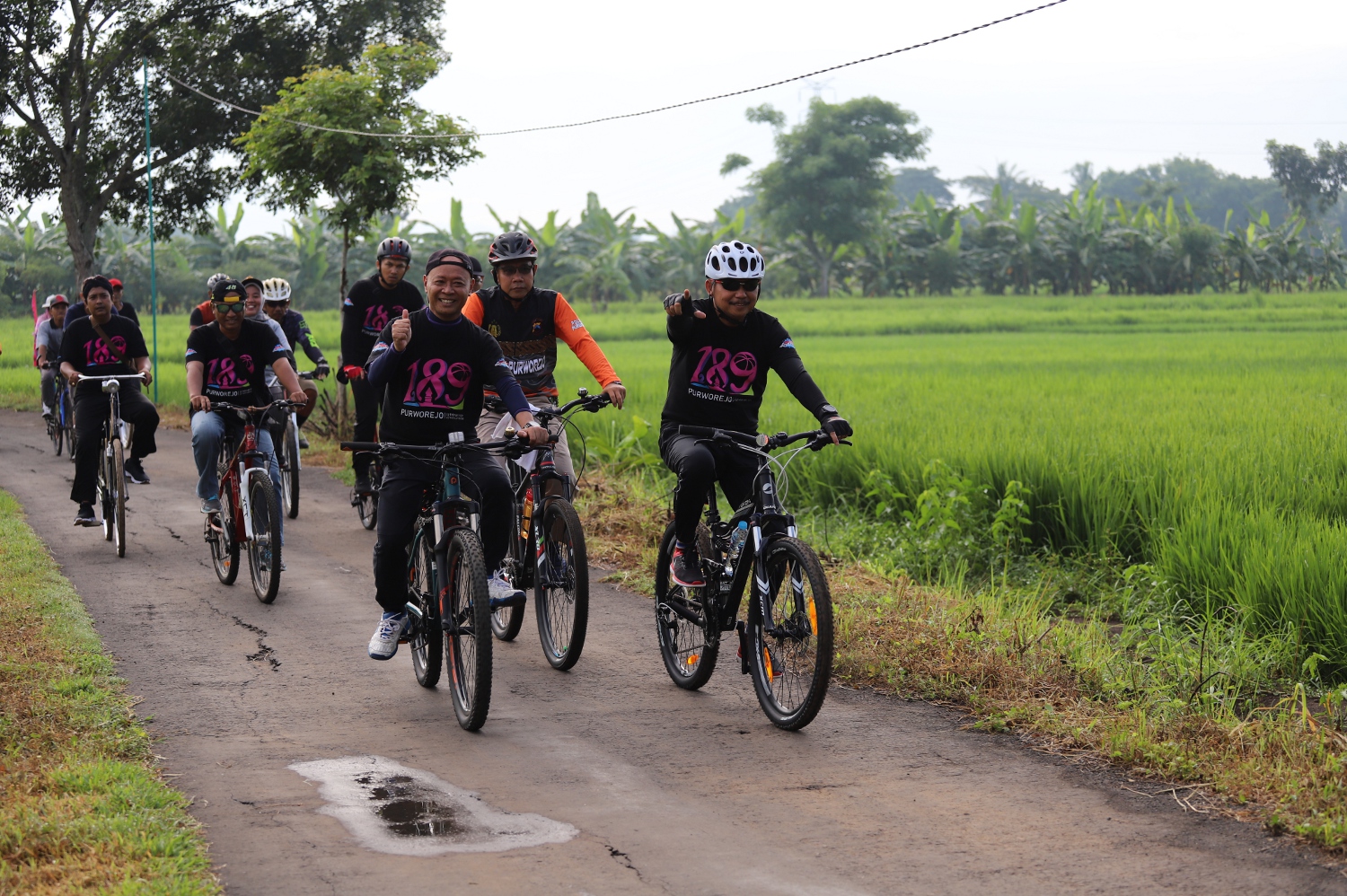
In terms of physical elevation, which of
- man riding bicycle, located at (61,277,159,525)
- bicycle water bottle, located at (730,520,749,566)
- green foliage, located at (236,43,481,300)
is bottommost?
bicycle water bottle, located at (730,520,749,566)

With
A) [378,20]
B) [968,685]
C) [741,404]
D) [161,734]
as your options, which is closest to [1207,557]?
[968,685]

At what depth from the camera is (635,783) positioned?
16.6 feet

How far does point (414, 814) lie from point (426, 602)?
1555 mm

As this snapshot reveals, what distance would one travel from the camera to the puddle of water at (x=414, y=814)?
4.40m

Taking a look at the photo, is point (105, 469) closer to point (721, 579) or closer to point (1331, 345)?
point (721, 579)

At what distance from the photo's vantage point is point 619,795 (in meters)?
4.92

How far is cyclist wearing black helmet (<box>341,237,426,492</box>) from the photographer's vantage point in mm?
10336

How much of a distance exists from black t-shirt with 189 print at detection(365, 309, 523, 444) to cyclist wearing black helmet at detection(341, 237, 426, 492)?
4031 millimetres

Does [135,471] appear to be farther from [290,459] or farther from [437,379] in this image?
[437,379]

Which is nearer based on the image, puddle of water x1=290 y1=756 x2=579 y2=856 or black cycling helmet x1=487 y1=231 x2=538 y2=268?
puddle of water x1=290 y1=756 x2=579 y2=856

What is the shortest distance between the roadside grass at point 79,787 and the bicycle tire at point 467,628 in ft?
4.04

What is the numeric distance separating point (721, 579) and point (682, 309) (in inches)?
47.4

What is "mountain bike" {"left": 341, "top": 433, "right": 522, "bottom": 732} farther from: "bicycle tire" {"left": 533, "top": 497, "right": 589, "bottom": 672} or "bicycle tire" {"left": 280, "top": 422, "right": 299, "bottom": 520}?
"bicycle tire" {"left": 280, "top": 422, "right": 299, "bottom": 520}

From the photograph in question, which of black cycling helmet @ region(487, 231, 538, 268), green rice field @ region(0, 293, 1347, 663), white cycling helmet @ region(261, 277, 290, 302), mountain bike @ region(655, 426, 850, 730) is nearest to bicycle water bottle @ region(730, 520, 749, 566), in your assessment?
mountain bike @ region(655, 426, 850, 730)
